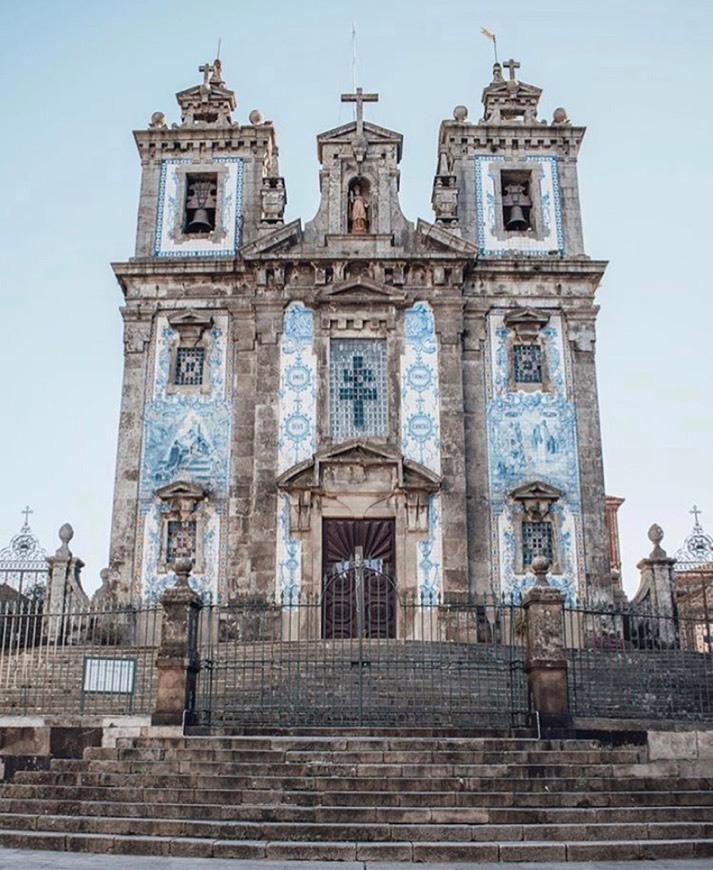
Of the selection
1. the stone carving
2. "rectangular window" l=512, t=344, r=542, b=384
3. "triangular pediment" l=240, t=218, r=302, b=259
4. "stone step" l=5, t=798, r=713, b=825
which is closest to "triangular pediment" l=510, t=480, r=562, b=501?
"rectangular window" l=512, t=344, r=542, b=384

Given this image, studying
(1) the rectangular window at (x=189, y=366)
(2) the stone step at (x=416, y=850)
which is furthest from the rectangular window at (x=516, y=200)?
(2) the stone step at (x=416, y=850)

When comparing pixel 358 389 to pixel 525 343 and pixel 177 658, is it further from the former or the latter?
pixel 177 658

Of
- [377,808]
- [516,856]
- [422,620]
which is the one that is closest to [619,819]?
[516,856]

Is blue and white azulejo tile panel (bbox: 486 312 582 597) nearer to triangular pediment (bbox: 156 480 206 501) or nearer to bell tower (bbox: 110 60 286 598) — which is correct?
bell tower (bbox: 110 60 286 598)

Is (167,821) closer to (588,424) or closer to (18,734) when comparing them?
(18,734)

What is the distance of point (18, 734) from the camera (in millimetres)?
13164

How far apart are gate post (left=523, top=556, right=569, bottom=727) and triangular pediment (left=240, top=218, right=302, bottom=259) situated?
38.3 feet

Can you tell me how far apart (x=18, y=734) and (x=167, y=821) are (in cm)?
398

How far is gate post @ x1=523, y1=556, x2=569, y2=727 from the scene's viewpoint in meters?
13.1

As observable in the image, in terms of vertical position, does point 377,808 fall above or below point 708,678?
below

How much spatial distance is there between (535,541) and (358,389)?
15.8 ft

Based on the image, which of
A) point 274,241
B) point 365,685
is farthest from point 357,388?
point 365,685

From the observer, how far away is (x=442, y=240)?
917 inches

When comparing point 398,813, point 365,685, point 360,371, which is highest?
point 360,371
